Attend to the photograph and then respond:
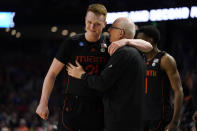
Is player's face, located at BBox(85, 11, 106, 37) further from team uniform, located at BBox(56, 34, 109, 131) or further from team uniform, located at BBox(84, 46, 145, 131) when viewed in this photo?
team uniform, located at BBox(84, 46, 145, 131)

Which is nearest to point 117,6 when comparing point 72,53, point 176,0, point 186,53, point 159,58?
point 176,0

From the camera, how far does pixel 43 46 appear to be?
19.9 meters

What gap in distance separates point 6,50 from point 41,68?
3120mm

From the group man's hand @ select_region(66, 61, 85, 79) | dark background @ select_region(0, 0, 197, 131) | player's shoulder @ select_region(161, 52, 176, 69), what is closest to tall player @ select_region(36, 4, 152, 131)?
man's hand @ select_region(66, 61, 85, 79)

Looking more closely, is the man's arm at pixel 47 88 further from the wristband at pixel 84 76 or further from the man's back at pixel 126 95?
the man's back at pixel 126 95

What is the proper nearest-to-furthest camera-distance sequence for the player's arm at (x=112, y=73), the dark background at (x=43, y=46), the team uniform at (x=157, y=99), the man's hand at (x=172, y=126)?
1. the player's arm at (x=112, y=73)
2. the man's hand at (x=172, y=126)
3. the team uniform at (x=157, y=99)
4. the dark background at (x=43, y=46)

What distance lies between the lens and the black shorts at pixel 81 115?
3.80 m

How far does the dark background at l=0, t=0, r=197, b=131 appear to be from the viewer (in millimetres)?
11891

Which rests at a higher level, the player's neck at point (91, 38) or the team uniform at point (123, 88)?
the player's neck at point (91, 38)

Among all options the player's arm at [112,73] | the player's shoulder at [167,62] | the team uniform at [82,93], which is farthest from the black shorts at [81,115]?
the player's shoulder at [167,62]

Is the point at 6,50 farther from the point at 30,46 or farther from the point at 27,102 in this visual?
the point at 27,102

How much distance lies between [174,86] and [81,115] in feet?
4.70

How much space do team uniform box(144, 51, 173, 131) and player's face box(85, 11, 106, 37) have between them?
1.23 metres

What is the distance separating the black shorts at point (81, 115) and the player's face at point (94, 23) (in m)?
0.70
